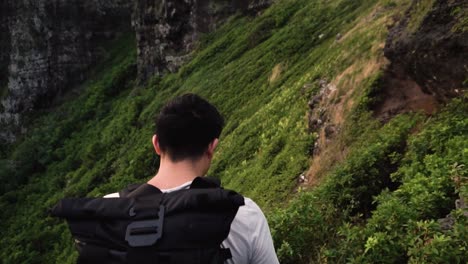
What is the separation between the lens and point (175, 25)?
2908cm

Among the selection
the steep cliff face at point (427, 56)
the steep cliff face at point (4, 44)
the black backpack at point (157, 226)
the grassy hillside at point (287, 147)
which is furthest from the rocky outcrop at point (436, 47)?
the steep cliff face at point (4, 44)

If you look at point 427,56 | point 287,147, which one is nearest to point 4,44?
point 287,147

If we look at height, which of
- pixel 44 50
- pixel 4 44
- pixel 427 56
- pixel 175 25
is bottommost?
pixel 44 50

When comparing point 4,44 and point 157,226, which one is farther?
point 4,44

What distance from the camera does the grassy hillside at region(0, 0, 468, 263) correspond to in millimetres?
5047

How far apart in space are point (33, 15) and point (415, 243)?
129 feet

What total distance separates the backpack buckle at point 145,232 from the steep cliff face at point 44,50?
38892 millimetres

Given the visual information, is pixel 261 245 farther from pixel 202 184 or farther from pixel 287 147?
pixel 287 147

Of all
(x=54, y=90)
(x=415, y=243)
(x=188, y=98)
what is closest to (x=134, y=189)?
(x=188, y=98)

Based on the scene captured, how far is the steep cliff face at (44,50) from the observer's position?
39.0 metres

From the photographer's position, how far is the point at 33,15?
39312mm

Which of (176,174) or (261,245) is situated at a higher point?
(176,174)

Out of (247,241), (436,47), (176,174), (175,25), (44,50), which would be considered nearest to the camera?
(247,241)

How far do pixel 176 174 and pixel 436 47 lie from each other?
5.53 m
